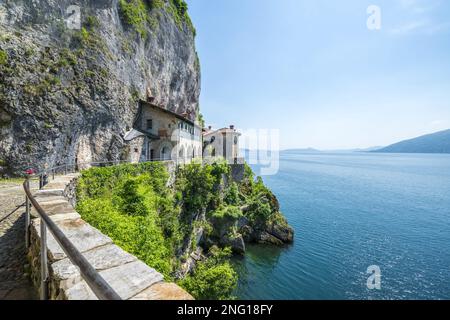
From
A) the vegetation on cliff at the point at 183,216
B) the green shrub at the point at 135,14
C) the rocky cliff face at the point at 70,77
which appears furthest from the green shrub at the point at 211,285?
the green shrub at the point at 135,14

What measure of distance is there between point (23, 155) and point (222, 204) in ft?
74.1

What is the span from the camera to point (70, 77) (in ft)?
62.2

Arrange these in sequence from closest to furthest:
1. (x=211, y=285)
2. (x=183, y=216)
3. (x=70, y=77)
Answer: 1. (x=211, y=285)
2. (x=70, y=77)
3. (x=183, y=216)

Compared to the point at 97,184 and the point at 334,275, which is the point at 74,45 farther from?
the point at 334,275

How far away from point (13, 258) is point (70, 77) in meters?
19.8

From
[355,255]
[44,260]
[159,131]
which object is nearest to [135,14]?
[159,131]

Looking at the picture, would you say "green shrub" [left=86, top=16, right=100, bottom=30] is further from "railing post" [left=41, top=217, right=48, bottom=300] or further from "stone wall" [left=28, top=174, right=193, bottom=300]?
"railing post" [left=41, top=217, right=48, bottom=300]

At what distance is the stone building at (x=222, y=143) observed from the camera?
159ft

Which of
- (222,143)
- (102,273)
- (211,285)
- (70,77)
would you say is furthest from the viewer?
(222,143)

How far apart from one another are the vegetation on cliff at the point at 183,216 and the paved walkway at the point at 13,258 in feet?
6.61

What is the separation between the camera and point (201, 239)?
27.2m

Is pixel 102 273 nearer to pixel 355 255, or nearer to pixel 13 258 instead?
pixel 13 258

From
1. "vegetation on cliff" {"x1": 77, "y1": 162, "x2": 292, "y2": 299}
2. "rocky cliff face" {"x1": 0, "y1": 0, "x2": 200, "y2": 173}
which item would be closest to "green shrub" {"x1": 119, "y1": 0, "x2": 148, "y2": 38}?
"rocky cliff face" {"x1": 0, "y1": 0, "x2": 200, "y2": 173}

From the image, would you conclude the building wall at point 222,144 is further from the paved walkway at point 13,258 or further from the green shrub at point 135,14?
the paved walkway at point 13,258
